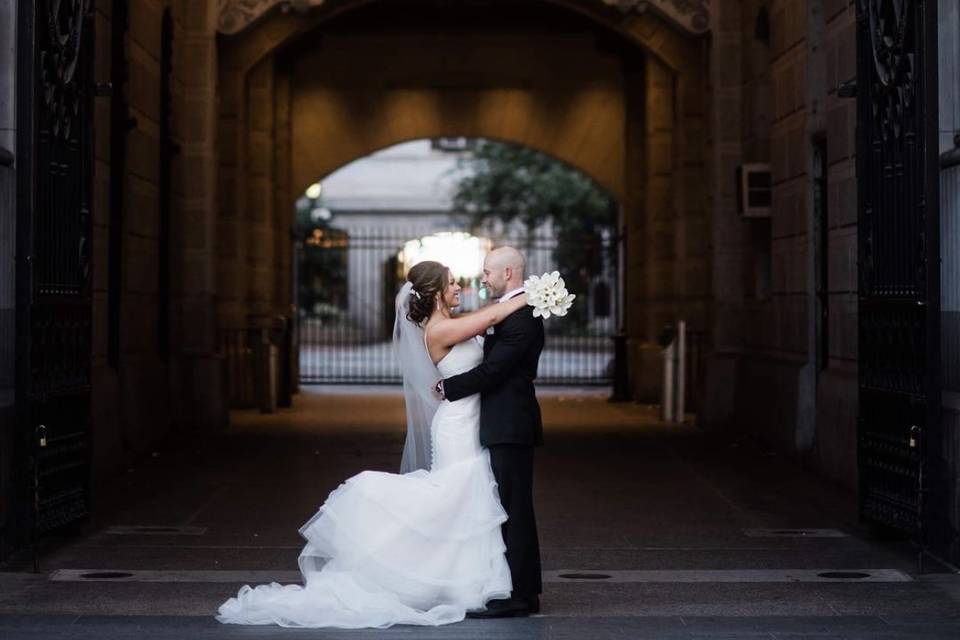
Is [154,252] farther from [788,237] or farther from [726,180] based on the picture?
[726,180]

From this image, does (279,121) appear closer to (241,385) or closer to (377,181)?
(241,385)

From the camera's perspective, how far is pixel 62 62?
11.3 metres

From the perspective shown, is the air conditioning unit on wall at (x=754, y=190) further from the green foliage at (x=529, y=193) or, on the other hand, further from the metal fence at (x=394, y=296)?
the green foliage at (x=529, y=193)

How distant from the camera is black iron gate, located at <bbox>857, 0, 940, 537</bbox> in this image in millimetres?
10375

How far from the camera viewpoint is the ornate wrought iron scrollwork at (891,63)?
35.4ft

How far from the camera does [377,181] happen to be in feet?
217

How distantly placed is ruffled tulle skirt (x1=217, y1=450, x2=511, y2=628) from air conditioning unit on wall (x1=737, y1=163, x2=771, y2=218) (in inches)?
421

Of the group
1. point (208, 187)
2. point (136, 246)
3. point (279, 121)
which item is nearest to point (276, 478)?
point (136, 246)

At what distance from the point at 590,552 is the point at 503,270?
302 centimetres

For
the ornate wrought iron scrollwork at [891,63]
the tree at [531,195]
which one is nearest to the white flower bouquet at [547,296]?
the ornate wrought iron scrollwork at [891,63]

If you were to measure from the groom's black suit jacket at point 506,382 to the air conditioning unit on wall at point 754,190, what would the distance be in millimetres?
10441

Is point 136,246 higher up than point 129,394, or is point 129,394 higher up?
point 136,246

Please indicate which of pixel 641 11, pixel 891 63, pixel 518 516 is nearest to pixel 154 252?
pixel 641 11

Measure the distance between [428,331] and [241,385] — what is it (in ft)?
53.2
